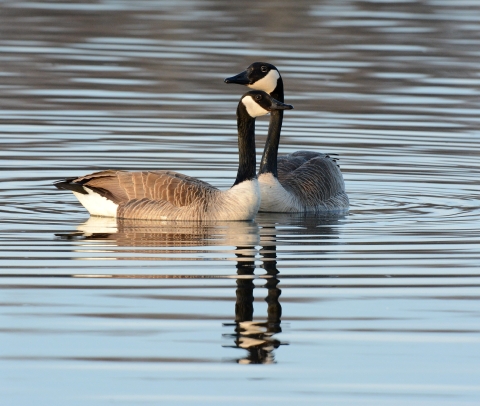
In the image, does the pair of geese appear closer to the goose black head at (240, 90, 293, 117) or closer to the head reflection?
the goose black head at (240, 90, 293, 117)

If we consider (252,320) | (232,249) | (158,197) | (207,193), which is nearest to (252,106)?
(207,193)

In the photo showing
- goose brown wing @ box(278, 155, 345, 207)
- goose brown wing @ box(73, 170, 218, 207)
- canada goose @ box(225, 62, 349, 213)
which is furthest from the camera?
goose brown wing @ box(278, 155, 345, 207)

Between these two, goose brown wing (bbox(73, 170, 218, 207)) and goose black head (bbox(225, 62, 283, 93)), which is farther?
goose black head (bbox(225, 62, 283, 93))

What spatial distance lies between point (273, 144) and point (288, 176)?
507 millimetres

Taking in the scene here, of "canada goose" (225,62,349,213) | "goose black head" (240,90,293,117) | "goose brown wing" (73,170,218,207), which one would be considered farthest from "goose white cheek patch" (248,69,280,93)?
"goose brown wing" (73,170,218,207)

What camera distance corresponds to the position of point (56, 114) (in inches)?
786

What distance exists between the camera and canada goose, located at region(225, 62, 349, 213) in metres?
14.5

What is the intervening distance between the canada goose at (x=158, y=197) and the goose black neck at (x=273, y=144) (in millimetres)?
1444

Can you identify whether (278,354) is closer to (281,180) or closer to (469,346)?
(469,346)

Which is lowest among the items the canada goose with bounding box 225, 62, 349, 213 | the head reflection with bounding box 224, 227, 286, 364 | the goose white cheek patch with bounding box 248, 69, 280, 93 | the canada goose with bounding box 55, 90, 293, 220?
the head reflection with bounding box 224, 227, 286, 364

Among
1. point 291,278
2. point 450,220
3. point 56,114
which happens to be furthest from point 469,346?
point 56,114

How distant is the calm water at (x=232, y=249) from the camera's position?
300 inches

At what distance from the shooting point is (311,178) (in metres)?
15.1

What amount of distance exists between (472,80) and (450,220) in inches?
506
